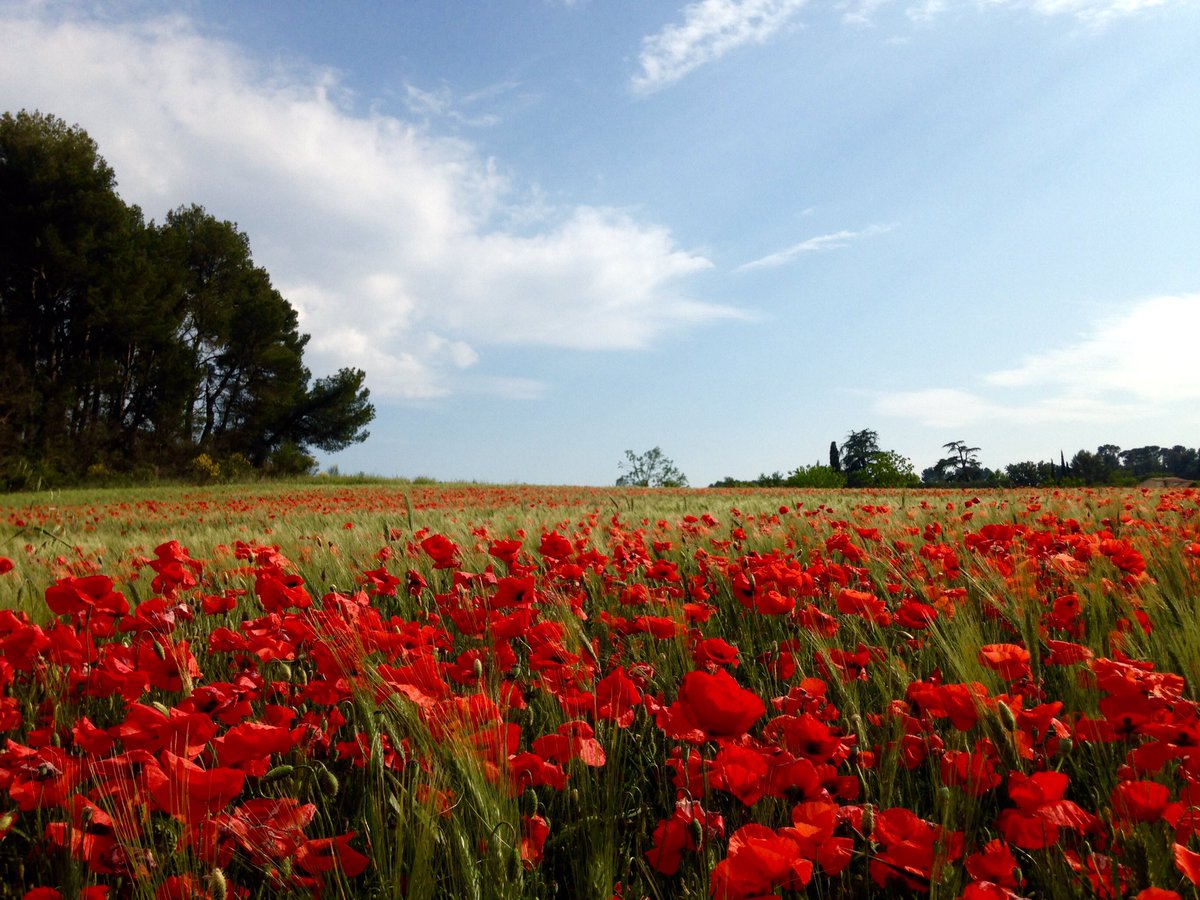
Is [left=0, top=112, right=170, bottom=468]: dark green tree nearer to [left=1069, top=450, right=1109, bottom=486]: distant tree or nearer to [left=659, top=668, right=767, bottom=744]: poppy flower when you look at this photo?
[left=659, top=668, right=767, bottom=744]: poppy flower

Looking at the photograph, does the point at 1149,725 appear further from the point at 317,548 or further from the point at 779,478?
the point at 779,478

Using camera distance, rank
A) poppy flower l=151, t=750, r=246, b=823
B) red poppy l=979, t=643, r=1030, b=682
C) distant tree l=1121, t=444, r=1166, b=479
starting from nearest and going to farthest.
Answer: poppy flower l=151, t=750, r=246, b=823 → red poppy l=979, t=643, r=1030, b=682 → distant tree l=1121, t=444, r=1166, b=479

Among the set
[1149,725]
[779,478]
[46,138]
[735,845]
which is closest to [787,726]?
[735,845]

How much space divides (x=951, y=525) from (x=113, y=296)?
96.8ft

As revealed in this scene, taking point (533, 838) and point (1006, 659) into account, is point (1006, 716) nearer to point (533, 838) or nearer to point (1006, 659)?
point (1006, 659)

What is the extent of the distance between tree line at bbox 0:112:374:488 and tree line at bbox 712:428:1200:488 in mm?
26065

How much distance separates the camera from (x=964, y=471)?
64125 mm

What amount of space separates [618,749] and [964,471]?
71.0m

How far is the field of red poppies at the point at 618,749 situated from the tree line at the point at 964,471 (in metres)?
27.7

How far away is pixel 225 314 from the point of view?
30812 mm

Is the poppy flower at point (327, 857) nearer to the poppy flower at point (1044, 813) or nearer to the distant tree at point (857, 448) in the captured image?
the poppy flower at point (1044, 813)

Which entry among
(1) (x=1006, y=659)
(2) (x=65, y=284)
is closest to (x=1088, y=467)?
(1) (x=1006, y=659)

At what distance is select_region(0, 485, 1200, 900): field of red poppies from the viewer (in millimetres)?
951

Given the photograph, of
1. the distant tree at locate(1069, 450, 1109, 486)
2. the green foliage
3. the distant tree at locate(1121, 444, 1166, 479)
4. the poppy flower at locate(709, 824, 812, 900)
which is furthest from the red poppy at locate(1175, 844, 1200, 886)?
the distant tree at locate(1121, 444, 1166, 479)
